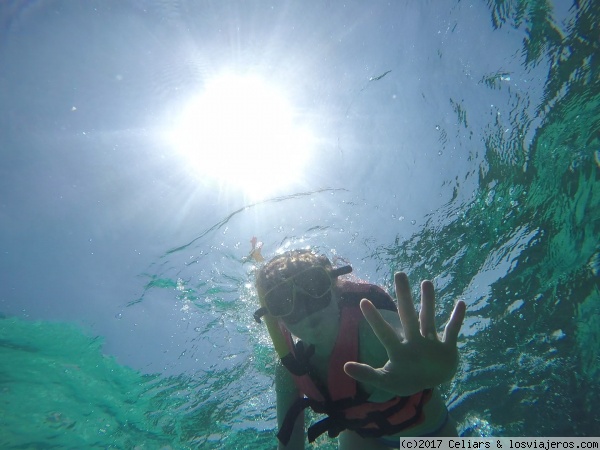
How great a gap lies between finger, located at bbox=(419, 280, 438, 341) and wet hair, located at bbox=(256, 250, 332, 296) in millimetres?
2196

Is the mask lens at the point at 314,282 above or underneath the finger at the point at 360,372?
above

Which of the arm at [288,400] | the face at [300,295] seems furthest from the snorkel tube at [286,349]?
the arm at [288,400]

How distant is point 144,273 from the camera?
9812mm

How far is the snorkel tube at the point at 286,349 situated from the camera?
4.31 metres

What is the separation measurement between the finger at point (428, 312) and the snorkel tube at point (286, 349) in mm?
2125

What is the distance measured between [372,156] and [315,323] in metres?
5.44

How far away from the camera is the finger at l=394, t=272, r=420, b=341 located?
241 cm

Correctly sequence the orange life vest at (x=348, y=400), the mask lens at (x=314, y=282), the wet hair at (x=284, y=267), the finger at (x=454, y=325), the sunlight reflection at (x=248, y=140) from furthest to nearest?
the sunlight reflection at (x=248, y=140) < the wet hair at (x=284, y=267) < the mask lens at (x=314, y=282) < the orange life vest at (x=348, y=400) < the finger at (x=454, y=325)

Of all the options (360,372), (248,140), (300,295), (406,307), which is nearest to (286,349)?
(300,295)

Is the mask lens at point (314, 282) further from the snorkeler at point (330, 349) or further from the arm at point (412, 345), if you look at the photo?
the arm at point (412, 345)

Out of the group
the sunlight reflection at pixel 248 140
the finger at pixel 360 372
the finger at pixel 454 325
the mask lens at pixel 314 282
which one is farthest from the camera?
the sunlight reflection at pixel 248 140

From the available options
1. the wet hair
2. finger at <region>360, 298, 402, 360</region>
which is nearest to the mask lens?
the wet hair

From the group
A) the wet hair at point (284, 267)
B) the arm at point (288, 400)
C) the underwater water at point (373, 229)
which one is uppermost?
the underwater water at point (373, 229)

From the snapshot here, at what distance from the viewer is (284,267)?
15.1ft
